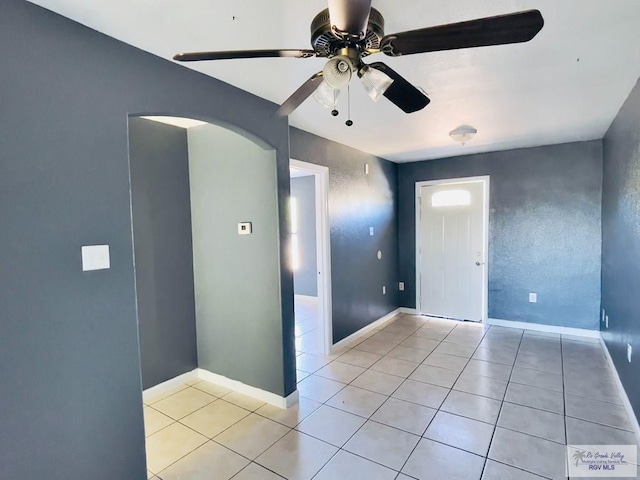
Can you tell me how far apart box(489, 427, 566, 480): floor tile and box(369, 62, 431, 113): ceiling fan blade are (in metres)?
2.14

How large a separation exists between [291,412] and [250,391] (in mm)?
472

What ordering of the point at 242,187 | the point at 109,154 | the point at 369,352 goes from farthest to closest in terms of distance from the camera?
the point at 369,352 < the point at 242,187 < the point at 109,154

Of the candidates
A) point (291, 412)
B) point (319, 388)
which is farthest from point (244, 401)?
point (319, 388)

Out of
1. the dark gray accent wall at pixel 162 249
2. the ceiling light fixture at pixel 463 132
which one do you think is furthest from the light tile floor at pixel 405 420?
the ceiling light fixture at pixel 463 132

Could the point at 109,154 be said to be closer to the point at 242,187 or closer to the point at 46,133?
the point at 46,133

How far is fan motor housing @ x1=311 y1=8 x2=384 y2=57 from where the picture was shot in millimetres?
1180

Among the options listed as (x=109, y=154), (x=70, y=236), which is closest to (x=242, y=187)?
(x=109, y=154)

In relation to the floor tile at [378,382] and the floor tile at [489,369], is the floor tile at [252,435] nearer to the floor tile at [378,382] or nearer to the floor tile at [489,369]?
the floor tile at [378,382]

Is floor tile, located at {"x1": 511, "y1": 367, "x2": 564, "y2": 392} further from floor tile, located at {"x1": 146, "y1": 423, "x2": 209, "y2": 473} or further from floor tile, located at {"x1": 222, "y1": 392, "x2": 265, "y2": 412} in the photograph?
floor tile, located at {"x1": 146, "y1": 423, "x2": 209, "y2": 473}

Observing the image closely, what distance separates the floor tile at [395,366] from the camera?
10.7 ft

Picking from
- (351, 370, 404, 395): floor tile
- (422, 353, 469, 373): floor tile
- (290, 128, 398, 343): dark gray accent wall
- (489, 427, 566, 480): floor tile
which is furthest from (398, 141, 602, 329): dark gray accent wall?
(489, 427, 566, 480): floor tile

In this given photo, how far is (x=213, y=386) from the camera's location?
10.2 feet

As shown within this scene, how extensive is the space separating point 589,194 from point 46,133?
5130 mm

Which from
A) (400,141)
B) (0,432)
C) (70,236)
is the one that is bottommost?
(0,432)
